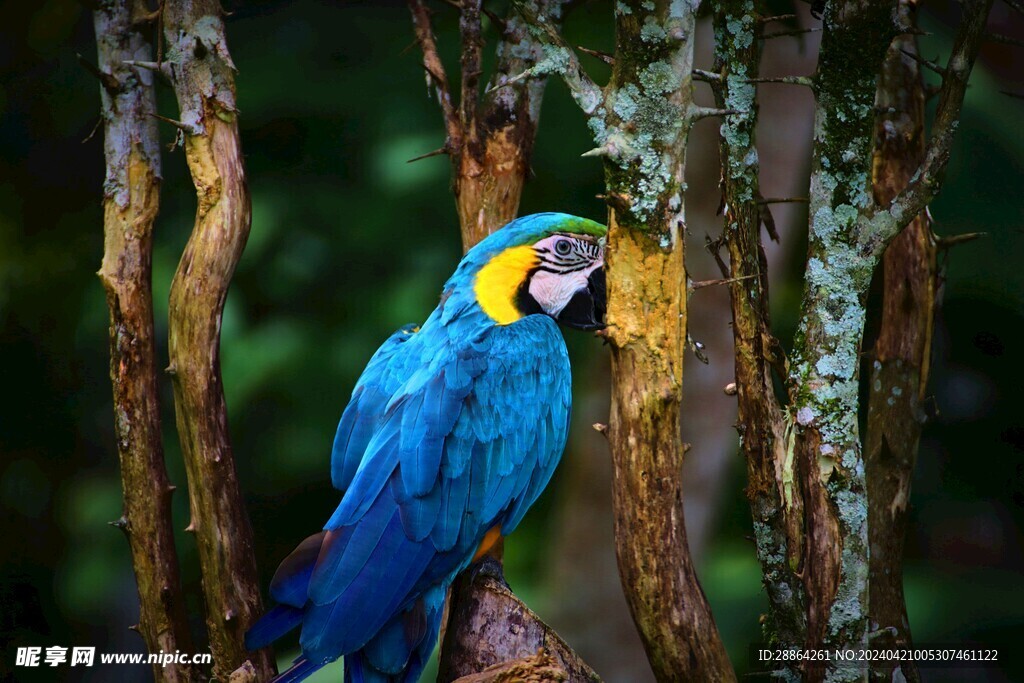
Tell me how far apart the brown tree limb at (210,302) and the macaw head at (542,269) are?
52cm

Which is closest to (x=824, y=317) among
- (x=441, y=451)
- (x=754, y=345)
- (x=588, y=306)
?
(x=754, y=345)

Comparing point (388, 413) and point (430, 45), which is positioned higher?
point (430, 45)

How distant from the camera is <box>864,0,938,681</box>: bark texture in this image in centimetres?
170

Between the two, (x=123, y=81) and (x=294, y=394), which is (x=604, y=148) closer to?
(x=123, y=81)

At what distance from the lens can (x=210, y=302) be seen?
5.92 ft

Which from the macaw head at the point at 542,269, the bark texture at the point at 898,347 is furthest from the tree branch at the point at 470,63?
the bark texture at the point at 898,347

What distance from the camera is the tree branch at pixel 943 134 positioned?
142 centimetres

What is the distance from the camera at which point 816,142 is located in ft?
4.90

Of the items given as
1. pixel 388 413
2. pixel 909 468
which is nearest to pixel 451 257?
pixel 388 413

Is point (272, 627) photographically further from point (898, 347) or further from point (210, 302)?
Answer: point (898, 347)

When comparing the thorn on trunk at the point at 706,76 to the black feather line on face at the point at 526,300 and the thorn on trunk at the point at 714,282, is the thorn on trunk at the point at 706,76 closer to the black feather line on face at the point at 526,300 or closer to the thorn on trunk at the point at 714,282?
the thorn on trunk at the point at 714,282

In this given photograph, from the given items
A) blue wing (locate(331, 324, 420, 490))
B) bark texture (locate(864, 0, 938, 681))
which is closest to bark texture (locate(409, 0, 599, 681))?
blue wing (locate(331, 324, 420, 490))

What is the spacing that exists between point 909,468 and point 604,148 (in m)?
0.89

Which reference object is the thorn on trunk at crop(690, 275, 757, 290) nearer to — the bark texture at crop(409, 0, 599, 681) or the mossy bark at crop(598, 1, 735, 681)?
the mossy bark at crop(598, 1, 735, 681)
